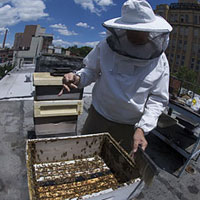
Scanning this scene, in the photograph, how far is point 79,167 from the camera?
1.20 m

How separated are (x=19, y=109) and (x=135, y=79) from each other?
3.13 m

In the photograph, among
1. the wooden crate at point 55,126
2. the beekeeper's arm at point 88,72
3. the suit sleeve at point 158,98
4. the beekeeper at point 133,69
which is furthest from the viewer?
the wooden crate at point 55,126

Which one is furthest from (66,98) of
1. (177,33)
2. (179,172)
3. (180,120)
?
(177,33)

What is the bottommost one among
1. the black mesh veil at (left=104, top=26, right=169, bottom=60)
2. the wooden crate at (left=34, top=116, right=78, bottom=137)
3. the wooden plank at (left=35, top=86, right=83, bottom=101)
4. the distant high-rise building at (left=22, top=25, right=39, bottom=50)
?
the distant high-rise building at (left=22, top=25, right=39, bottom=50)

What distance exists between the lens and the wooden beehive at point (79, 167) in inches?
39.0

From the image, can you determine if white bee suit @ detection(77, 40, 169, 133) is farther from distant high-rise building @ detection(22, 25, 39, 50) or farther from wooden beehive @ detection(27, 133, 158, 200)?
distant high-rise building @ detection(22, 25, 39, 50)

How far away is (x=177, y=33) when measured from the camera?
48969 mm

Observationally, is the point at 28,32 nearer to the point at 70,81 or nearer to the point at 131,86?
the point at 70,81

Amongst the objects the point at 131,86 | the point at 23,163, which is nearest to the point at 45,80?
the point at 23,163

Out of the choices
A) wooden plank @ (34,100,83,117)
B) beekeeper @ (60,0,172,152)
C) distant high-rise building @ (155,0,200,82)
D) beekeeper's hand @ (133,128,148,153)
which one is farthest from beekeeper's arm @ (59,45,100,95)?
distant high-rise building @ (155,0,200,82)

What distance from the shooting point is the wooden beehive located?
0.99m

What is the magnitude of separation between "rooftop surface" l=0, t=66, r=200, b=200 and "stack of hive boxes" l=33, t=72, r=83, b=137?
0.46m

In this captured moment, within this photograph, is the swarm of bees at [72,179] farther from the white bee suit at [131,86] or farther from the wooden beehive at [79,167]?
the white bee suit at [131,86]

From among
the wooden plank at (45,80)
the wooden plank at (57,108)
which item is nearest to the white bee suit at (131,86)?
the wooden plank at (45,80)
